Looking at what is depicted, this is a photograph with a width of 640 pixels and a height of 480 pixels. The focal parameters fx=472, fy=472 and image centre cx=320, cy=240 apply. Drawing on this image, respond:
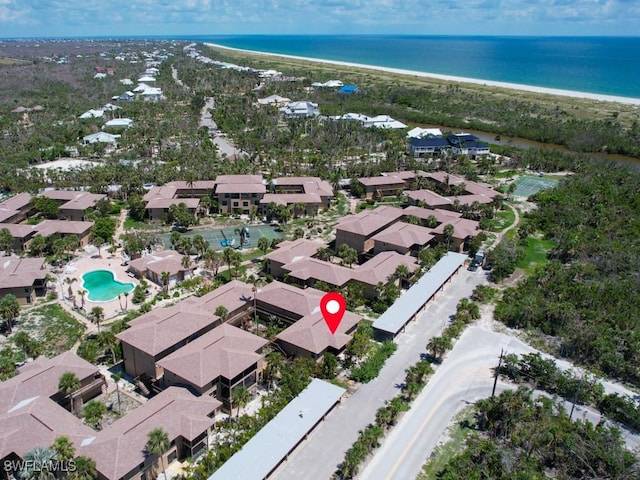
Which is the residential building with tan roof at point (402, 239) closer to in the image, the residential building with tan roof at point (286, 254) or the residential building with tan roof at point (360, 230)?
the residential building with tan roof at point (360, 230)

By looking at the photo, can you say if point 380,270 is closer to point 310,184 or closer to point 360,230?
point 360,230

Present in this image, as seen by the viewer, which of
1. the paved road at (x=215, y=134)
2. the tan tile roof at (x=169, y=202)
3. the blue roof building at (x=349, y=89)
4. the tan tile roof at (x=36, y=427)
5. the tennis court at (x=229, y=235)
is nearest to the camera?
the tan tile roof at (x=36, y=427)

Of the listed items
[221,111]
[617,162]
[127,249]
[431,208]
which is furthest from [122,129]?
[617,162]

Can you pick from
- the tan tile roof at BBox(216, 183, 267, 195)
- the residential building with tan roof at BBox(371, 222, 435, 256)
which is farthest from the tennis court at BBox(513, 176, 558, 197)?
the tan tile roof at BBox(216, 183, 267, 195)

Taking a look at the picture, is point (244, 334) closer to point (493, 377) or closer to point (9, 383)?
point (9, 383)

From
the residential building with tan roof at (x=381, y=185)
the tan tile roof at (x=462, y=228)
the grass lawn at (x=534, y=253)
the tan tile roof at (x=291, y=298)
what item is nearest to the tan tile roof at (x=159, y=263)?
the tan tile roof at (x=291, y=298)

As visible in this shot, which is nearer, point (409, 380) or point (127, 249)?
point (409, 380)
